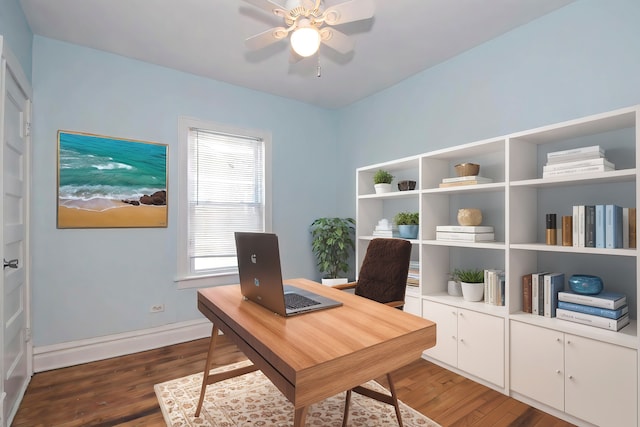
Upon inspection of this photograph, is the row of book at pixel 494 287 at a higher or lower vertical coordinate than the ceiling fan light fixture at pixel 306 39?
lower

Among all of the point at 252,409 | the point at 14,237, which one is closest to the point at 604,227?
the point at 252,409

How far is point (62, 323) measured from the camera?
2748 millimetres

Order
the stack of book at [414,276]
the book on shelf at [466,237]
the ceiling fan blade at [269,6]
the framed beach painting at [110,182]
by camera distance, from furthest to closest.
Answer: the stack of book at [414,276] → the framed beach painting at [110,182] → the book on shelf at [466,237] → the ceiling fan blade at [269,6]

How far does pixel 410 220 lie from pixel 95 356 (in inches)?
121

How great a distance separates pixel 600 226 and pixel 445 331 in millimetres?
1305

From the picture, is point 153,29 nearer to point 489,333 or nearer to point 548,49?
point 548,49

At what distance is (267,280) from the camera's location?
1433 mm

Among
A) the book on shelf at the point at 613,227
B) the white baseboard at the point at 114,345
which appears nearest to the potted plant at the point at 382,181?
the book on shelf at the point at 613,227

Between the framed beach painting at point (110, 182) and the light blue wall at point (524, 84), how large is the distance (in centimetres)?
245

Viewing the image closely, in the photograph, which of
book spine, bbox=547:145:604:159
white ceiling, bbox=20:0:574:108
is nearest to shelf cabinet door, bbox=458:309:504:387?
book spine, bbox=547:145:604:159

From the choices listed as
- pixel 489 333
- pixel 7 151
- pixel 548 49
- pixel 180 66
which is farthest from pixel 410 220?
pixel 7 151

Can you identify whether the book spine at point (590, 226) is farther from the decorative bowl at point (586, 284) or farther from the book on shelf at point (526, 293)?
the book on shelf at point (526, 293)

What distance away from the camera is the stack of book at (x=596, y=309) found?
185cm

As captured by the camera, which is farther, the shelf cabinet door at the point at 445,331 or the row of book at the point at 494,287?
the shelf cabinet door at the point at 445,331
